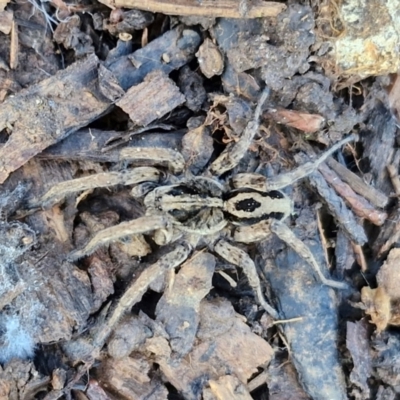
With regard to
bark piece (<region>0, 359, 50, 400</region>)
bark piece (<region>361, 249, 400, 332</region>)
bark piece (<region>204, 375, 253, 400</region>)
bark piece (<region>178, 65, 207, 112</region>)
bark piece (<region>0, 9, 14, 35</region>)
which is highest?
bark piece (<region>0, 9, 14, 35</region>)

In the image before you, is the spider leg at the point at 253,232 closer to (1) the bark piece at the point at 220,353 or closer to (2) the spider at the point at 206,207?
(2) the spider at the point at 206,207

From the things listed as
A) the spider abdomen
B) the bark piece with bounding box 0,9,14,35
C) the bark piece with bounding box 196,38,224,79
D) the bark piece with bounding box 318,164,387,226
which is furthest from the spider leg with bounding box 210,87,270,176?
the bark piece with bounding box 0,9,14,35

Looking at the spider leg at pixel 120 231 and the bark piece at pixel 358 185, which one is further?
the bark piece at pixel 358 185

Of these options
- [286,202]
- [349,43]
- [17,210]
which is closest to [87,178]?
[17,210]

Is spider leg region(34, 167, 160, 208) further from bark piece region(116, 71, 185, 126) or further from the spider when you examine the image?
bark piece region(116, 71, 185, 126)

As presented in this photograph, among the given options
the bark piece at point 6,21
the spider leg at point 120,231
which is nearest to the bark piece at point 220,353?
the spider leg at point 120,231

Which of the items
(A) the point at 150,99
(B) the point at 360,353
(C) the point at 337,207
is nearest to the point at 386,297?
(B) the point at 360,353
